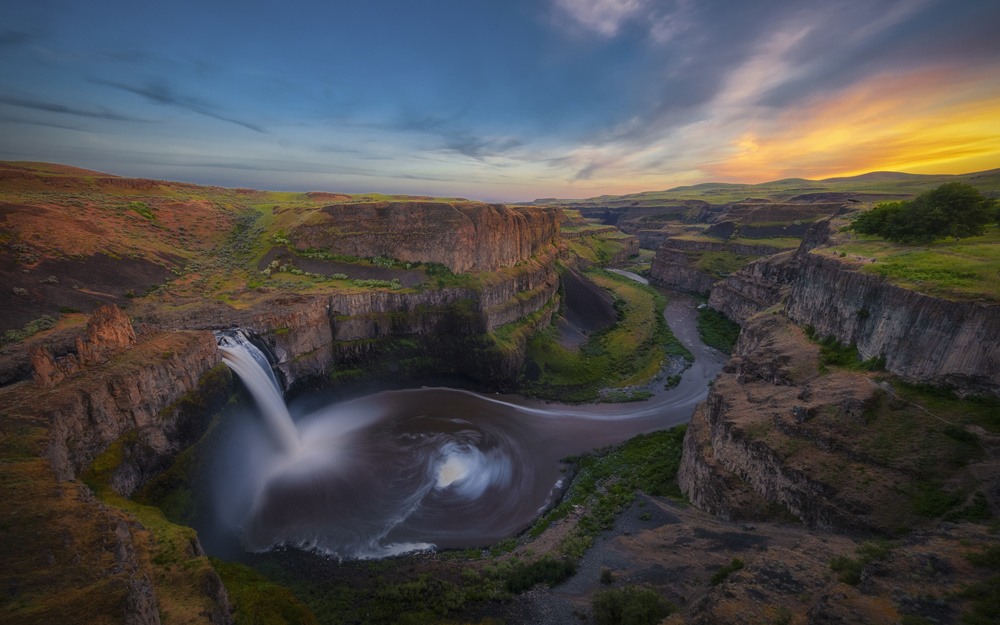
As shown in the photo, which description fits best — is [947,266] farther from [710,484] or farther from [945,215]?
[710,484]

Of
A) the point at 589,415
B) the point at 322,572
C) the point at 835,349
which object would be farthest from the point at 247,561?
the point at 835,349

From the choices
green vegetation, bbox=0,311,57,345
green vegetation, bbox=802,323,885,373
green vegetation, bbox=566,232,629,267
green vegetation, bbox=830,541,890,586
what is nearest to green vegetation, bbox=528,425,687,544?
green vegetation, bbox=830,541,890,586

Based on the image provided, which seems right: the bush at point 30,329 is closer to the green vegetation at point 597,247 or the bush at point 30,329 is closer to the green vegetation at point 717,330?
the green vegetation at point 717,330

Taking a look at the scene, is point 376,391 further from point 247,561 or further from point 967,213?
point 967,213

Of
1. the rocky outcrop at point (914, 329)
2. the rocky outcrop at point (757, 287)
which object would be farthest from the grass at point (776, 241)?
the rocky outcrop at point (914, 329)

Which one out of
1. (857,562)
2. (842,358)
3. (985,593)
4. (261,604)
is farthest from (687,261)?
(261,604)
